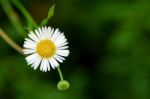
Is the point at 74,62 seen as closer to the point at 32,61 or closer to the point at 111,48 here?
the point at 111,48

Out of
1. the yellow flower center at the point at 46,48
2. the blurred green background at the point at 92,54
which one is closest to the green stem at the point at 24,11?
the yellow flower center at the point at 46,48

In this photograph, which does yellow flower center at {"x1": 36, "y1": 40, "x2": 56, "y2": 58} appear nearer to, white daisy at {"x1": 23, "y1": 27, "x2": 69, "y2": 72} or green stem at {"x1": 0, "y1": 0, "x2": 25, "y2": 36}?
white daisy at {"x1": 23, "y1": 27, "x2": 69, "y2": 72}

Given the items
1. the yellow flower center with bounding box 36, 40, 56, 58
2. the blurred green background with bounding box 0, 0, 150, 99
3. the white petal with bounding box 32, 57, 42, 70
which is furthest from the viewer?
the blurred green background with bounding box 0, 0, 150, 99

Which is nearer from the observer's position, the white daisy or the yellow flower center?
the white daisy

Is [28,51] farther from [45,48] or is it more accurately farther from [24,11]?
[24,11]

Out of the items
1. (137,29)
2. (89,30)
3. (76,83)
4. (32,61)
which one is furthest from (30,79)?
(32,61)

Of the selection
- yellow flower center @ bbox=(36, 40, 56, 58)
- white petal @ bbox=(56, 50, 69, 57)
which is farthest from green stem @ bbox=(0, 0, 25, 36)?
white petal @ bbox=(56, 50, 69, 57)

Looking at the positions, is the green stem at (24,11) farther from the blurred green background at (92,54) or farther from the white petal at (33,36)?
the blurred green background at (92,54)
